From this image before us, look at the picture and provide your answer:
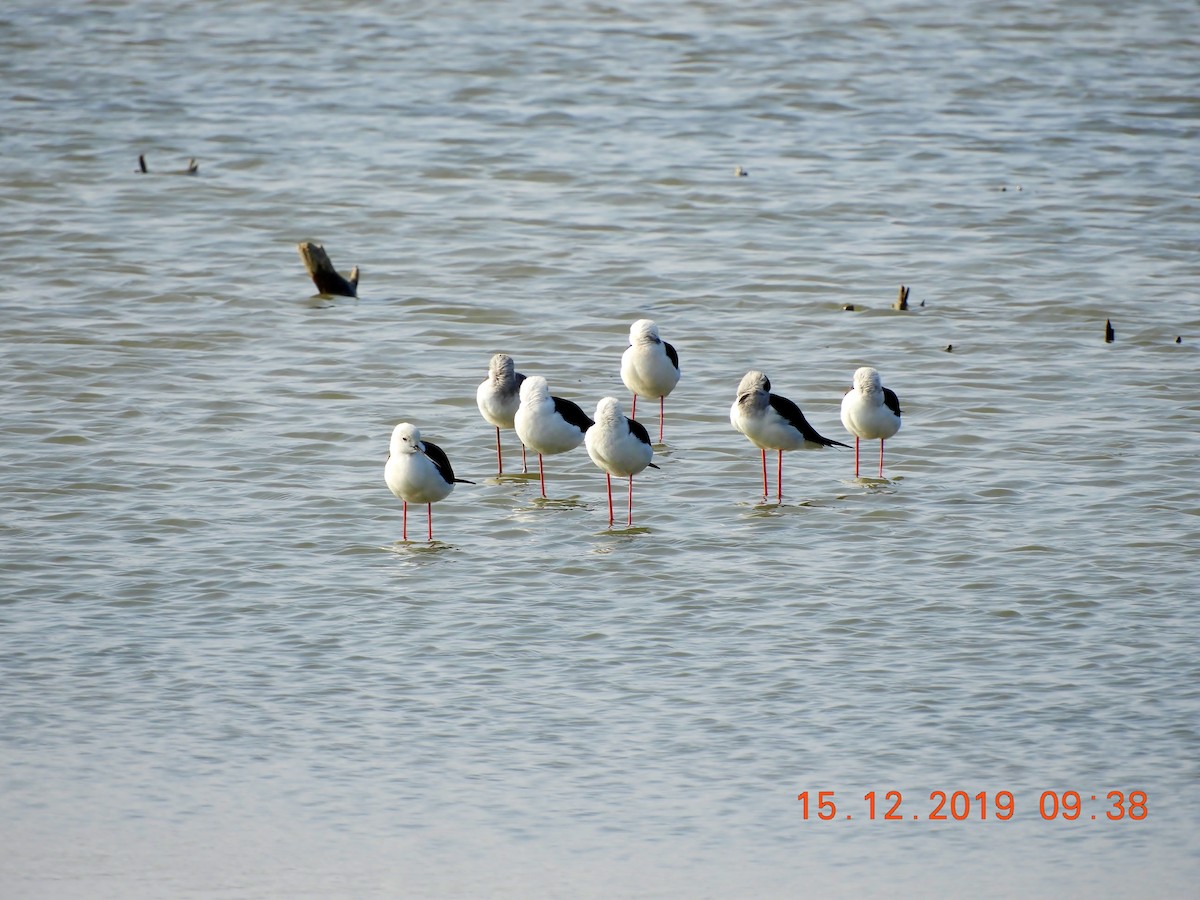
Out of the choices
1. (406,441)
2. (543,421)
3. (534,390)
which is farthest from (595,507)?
A: (406,441)

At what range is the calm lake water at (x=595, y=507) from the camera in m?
7.78

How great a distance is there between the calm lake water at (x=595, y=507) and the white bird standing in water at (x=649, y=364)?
1.67 ft

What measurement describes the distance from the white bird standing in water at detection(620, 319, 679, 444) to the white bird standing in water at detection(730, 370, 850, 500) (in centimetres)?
128

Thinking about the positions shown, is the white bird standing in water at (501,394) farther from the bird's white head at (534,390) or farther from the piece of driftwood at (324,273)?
the piece of driftwood at (324,273)

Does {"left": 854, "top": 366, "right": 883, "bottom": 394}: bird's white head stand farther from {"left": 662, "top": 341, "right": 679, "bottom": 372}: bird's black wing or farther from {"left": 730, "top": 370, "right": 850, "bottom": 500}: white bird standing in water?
{"left": 662, "top": 341, "right": 679, "bottom": 372}: bird's black wing

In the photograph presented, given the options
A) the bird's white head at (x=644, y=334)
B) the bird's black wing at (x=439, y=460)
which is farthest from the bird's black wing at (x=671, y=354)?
the bird's black wing at (x=439, y=460)

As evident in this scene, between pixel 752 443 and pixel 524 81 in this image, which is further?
pixel 524 81

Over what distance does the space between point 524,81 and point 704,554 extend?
19189mm

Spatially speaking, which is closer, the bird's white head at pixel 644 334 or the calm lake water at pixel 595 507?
the calm lake water at pixel 595 507

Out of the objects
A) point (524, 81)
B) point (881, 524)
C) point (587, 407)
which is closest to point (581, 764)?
point (881, 524)

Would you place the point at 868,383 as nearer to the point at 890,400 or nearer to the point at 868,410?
the point at 868,410

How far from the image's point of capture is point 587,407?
14.6m

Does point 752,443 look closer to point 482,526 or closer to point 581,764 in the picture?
point 482,526
